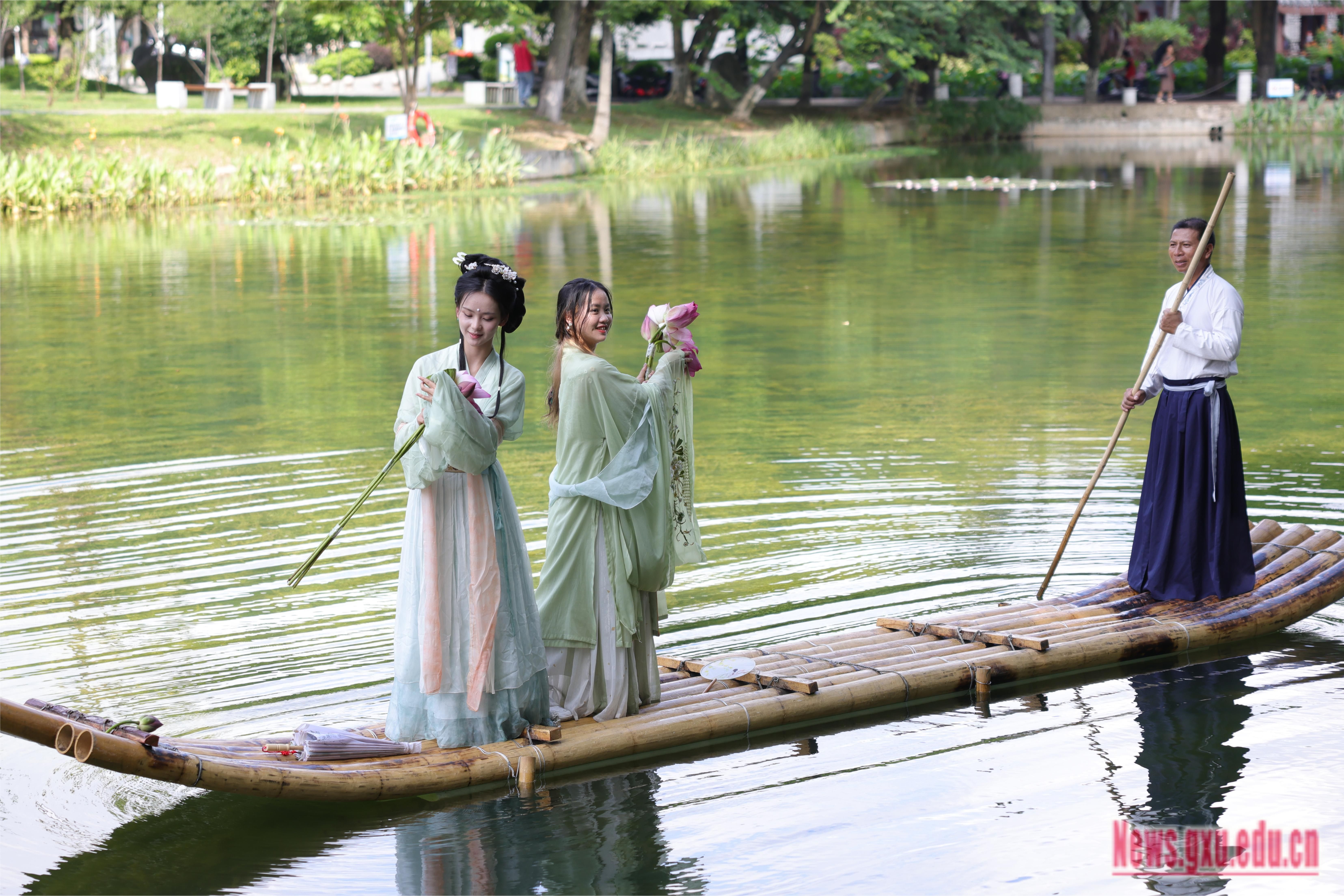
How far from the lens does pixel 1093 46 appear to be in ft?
150

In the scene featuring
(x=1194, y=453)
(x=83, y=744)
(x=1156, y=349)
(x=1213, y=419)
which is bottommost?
(x=83, y=744)

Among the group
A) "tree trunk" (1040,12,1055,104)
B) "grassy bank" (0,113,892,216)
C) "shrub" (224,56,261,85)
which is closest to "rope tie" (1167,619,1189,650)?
"grassy bank" (0,113,892,216)

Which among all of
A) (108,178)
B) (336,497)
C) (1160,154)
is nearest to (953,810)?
(336,497)

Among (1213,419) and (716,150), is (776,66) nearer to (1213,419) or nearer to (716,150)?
(716,150)

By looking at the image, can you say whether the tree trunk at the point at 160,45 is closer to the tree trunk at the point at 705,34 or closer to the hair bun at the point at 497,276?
the tree trunk at the point at 705,34

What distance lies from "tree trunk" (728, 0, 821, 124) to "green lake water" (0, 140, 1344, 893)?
2032cm

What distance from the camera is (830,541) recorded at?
7.95 meters

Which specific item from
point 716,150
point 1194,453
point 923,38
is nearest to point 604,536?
point 1194,453

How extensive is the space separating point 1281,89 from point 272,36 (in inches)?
1082

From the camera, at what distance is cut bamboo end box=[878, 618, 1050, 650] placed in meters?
5.98

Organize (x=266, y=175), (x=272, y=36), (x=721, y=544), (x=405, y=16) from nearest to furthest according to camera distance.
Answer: (x=721, y=544) → (x=266, y=175) → (x=405, y=16) → (x=272, y=36)

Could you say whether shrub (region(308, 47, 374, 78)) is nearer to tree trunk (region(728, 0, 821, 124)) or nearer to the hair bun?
tree trunk (region(728, 0, 821, 124))

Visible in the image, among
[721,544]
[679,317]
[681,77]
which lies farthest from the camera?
[681,77]

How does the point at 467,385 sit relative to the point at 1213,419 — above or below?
above
